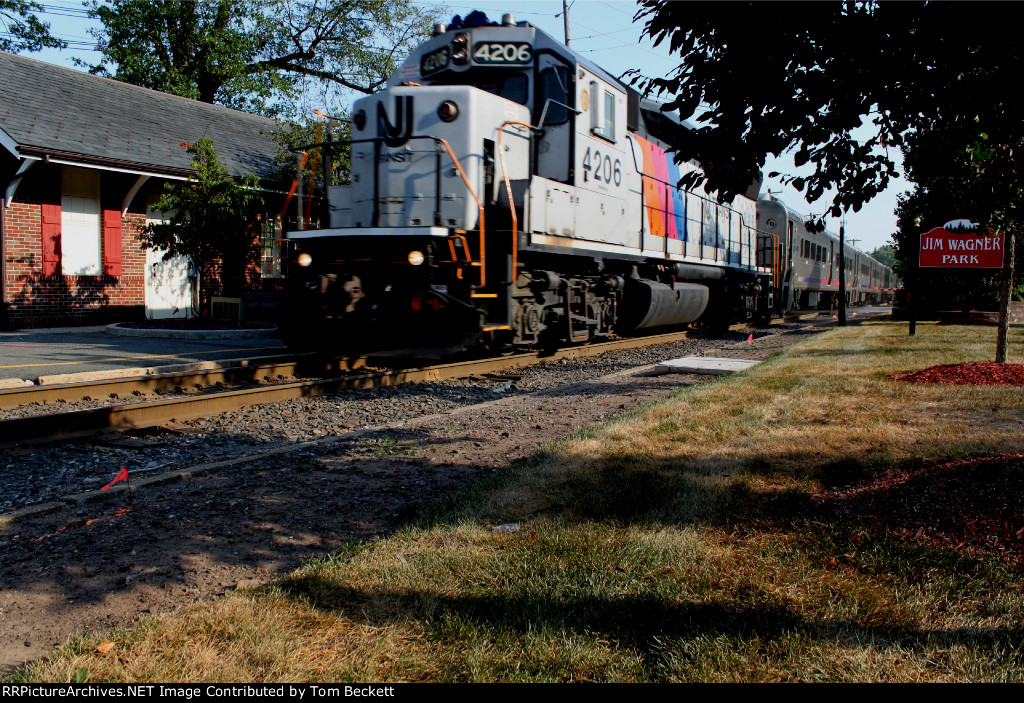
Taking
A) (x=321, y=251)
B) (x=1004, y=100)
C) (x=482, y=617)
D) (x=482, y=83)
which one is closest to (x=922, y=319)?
(x=482, y=83)

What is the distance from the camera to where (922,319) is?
22.1 m

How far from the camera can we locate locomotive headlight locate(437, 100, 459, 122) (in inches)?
351

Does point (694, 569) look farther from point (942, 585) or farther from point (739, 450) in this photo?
point (739, 450)

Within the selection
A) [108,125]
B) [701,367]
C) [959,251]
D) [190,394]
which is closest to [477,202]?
[701,367]

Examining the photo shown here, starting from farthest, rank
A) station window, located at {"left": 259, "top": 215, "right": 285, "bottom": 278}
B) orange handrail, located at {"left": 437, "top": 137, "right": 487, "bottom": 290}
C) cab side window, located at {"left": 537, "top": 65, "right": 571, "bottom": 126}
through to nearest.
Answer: station window, located at {"left": 259, "top": 215, "right": 285, "bottom": 278} → cab side window, located at {"left": 537, "top": 65, "right": 571, "bottom": 126} → orange handrail, located at {"left": 437, "top": 137, "right": 487, "bottom": 290}

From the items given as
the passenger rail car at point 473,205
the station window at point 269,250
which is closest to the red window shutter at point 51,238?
the station window at point 269,250

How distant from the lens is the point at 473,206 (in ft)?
29.3

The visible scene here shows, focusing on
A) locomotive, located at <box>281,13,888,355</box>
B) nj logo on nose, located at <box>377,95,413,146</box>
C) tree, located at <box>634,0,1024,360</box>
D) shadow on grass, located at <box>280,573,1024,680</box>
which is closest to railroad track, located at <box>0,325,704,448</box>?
locomotive, located at <box>281,13,888,355</box>

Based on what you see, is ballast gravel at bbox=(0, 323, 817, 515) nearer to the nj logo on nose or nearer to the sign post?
the nj logo on nose

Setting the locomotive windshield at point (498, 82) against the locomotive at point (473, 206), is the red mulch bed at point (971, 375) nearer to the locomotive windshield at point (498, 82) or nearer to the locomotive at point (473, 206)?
the locomotive at point (473, 206)

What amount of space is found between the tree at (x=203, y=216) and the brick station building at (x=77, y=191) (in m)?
0.88

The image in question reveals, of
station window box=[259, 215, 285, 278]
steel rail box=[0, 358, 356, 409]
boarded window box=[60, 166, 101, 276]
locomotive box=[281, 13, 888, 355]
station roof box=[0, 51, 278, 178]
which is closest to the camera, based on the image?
steel rail box=[0, 358, 356, 409]

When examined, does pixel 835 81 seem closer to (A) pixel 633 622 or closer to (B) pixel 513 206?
(A) pixel 633 622

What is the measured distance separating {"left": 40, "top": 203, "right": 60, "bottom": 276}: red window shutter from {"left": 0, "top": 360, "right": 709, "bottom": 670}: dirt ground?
13170 millimetres
